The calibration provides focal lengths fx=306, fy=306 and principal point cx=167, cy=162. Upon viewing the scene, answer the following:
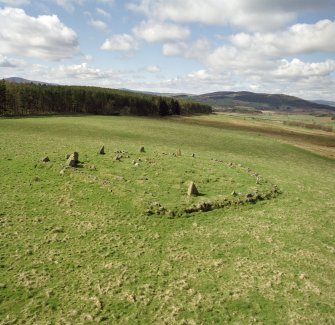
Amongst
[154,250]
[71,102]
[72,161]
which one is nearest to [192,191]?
[154,250]

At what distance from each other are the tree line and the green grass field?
254 ft

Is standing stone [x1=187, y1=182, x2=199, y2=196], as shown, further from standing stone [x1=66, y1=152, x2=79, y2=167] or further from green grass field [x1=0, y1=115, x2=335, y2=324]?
standing stone [x1=66, y1=152, x2=79, y2=167]

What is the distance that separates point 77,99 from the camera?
122m

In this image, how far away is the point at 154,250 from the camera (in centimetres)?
1593

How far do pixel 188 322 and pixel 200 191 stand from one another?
559 inches

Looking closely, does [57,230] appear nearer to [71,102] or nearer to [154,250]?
[154,250]

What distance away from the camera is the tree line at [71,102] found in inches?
3841

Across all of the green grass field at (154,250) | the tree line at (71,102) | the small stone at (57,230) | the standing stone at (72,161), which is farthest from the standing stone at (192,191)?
the tree line at (71,102)

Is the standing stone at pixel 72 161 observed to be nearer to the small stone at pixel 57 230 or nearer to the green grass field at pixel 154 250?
the green grass field at pixel 154 250

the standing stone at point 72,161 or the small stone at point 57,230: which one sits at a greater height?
the standing stone at point 72,161

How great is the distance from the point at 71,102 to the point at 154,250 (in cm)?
11430

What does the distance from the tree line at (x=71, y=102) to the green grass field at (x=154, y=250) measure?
254ft

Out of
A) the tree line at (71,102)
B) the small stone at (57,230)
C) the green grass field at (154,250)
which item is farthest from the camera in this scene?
the tree line at (71,102)

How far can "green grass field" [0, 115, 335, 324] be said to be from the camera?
38.1ft
